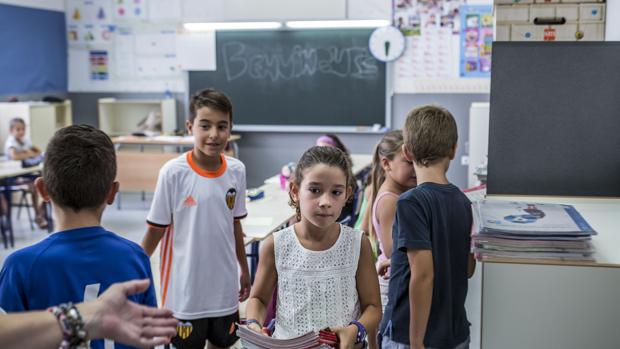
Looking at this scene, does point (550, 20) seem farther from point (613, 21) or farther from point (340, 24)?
point (340, 24)

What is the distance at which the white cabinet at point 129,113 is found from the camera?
7784mm

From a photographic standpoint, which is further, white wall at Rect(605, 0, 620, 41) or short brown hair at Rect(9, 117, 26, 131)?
short brown hair at Rect(9, 117, 26, 131)

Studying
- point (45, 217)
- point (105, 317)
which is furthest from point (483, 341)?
point (45, 217)

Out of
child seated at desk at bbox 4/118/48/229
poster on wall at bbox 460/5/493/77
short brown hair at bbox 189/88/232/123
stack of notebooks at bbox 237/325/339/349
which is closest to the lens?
stack of notebooks at bbox 237/325/339/349

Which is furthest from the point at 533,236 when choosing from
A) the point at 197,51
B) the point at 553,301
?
the point at 197,51

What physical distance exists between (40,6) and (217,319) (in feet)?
21.5

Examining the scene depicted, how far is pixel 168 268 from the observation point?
2.43m

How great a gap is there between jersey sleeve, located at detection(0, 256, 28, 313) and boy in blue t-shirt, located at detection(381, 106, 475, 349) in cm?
95

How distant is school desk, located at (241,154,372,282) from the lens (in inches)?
133

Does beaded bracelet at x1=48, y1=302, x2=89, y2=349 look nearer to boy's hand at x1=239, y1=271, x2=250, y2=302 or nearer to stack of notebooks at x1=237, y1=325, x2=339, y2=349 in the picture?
stack of notebooks at x1=237, y1=325, x2=339, y2=349

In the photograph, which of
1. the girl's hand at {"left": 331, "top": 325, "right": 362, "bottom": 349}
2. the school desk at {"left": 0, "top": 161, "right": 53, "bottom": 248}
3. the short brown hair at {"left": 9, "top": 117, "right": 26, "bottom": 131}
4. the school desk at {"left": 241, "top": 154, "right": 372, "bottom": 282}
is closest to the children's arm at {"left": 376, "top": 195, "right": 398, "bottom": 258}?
the girl's hand at {"left": 331, "top": 325, "right": 362, "bottom": 349}

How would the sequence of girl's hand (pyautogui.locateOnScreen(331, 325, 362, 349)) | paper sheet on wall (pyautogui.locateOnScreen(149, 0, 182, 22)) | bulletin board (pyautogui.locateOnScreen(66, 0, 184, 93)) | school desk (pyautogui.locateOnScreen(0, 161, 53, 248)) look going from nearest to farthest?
girl's hand (pyautogui.locateOnScreen(331, 325, 362, 349)) → school desk (pyautogui.locateOnScreen(0, 161, 53, 248)) → paper sheet on wall (pyautogui.locateOnScreen(149, 0, 182, 22)) → bulletin board (pyautogui.locateOnScreen(66, 0, 184, 93))

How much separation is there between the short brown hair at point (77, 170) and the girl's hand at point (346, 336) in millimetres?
641

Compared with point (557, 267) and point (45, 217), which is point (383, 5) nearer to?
point (45, 217)
